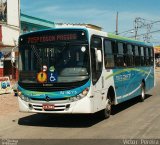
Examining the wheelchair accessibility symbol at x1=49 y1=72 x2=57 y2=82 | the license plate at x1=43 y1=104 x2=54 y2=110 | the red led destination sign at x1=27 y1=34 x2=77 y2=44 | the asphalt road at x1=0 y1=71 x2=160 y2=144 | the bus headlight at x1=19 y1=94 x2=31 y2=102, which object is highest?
the red led destination sign at x1=27 y1=34 x2=77 y2=44

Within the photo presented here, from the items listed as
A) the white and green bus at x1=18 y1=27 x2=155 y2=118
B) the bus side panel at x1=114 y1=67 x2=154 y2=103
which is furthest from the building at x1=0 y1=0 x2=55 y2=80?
the white and green bus at x1=18 y1=27 x2=155 y2=118

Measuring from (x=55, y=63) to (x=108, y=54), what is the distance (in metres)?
2.58

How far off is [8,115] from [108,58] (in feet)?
14.1

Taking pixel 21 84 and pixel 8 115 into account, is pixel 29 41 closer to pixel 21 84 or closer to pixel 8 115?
pixel 21 84

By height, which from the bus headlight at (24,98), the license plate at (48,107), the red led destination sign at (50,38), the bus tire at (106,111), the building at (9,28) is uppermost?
the building at (9,28)

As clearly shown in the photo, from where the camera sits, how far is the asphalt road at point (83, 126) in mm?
10617

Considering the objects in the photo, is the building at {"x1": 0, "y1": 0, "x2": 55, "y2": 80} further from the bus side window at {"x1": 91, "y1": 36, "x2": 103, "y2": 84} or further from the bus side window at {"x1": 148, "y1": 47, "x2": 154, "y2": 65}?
the bus side window at {"x1": 91, "y1": 36, "x2": 103, "y2": 84}

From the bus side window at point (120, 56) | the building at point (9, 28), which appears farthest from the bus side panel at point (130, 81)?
the building at point (9, 28)

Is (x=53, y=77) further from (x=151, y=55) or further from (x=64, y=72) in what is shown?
(x=151, y=55)

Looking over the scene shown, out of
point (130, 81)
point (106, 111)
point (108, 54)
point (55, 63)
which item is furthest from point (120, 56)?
point (55, 63)

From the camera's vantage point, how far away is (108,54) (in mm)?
13883

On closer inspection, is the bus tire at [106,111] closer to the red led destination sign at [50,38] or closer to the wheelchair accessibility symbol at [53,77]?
the wheelchair accessibility symbol at [53,77]

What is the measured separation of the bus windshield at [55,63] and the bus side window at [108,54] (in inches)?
72.8

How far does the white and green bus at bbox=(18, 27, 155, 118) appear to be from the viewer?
38.3 feet
